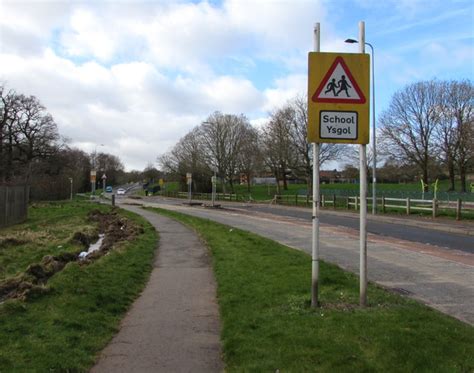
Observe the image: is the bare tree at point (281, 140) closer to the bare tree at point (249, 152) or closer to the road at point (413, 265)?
the bare tree at point (249, 152)

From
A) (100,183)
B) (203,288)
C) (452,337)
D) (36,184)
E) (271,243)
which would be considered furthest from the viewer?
(100,183)

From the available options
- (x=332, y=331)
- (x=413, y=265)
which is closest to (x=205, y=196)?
(x=413, y=265)

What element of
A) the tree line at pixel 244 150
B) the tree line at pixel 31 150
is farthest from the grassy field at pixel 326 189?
the tree line at pixel 31 150

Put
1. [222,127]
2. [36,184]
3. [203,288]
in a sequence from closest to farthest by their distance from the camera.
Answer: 1. [203,288]
2. [36,184]
3. [222,127]

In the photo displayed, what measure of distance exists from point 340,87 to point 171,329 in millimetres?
3813

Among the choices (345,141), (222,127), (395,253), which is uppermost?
(222,127)

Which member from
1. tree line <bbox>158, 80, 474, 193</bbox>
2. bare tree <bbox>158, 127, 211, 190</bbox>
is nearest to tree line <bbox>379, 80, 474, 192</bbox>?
tree line <bbox>158, 80, 474, 193</bbox>

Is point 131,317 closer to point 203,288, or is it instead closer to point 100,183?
point 203,288

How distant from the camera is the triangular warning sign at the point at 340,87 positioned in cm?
688

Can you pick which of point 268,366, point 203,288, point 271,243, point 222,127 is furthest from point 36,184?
point 268,366

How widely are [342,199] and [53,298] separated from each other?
37.8 meters

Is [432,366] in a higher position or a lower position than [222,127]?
lower

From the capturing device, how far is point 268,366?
488cm

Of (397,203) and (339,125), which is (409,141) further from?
(339,125)
